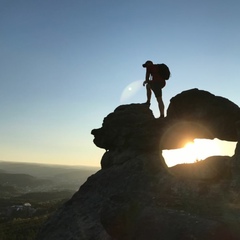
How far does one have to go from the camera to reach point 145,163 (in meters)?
23.8

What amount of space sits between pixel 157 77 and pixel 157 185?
7896 millimetres

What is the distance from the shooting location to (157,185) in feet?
69.9

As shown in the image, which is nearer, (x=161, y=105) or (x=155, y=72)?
(x=155, y=72)

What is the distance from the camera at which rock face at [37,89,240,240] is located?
13.8 m

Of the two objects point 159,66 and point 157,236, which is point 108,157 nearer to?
point 159,66

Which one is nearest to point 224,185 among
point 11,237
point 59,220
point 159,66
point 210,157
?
point 210,157

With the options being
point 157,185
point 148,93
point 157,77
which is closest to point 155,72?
point 157,77

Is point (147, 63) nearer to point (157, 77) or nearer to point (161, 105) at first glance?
point (157, 77)

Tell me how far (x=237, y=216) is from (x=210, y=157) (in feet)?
22.0

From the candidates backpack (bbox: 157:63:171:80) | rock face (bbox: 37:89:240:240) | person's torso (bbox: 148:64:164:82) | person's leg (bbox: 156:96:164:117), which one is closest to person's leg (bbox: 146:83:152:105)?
rock face (bbox: 37:89:240:240)

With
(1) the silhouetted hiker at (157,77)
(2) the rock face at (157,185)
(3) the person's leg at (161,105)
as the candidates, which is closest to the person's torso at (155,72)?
(1) the silhouetted hiker at (157,77)

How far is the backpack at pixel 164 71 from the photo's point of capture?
24.2m

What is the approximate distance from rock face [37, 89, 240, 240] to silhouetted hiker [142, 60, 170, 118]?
1.20m

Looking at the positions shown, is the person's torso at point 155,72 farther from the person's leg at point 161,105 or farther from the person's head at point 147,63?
the person's leg at point 161,105
